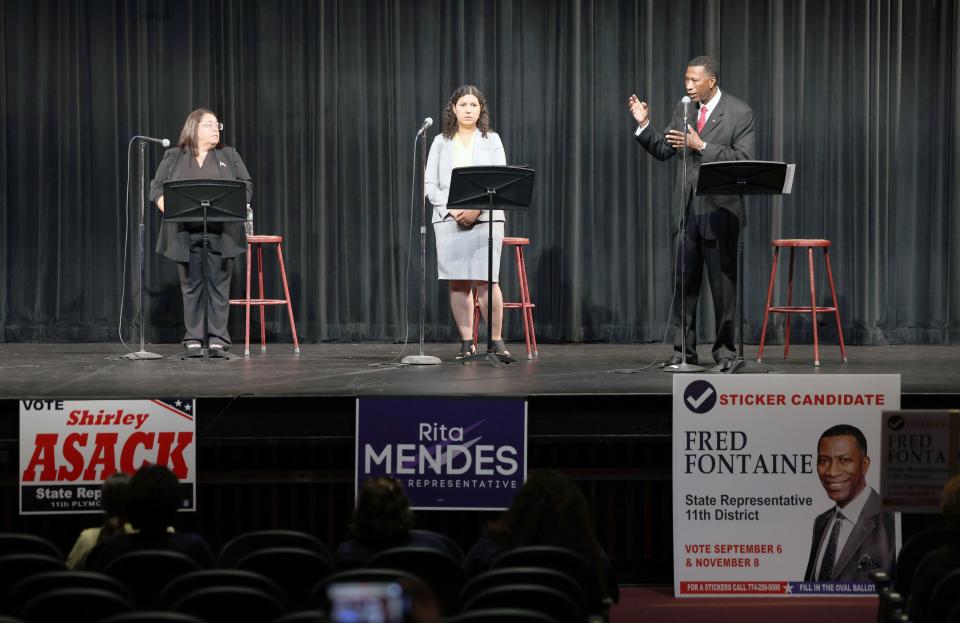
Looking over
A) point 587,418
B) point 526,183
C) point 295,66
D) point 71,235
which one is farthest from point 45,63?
point 587,418

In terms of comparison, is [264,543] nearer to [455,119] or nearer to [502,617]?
[502,617]

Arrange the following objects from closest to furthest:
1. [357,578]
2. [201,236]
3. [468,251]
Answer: [357,578]
[468,251]
[201,236]

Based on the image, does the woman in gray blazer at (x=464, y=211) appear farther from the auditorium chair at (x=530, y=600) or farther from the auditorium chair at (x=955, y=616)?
the auditorium chair at (x=955, y=616)

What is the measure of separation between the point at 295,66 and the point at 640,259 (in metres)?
3.11

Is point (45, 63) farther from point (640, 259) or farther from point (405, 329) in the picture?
point (640, 259)

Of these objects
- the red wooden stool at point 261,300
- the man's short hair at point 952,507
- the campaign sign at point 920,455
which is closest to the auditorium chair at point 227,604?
the man's short hair at point 952,507

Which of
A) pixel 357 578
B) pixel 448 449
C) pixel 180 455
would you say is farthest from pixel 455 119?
pixel 357 578

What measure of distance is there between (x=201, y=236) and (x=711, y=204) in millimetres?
3298

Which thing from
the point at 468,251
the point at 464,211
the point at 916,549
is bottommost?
the point at 916,549

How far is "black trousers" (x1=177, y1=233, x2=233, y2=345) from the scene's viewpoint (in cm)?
746

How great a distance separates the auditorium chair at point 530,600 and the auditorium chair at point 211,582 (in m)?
0.55

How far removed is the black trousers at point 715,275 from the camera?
6293 mm

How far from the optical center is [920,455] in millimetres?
4664

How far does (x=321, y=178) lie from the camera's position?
351 inches
